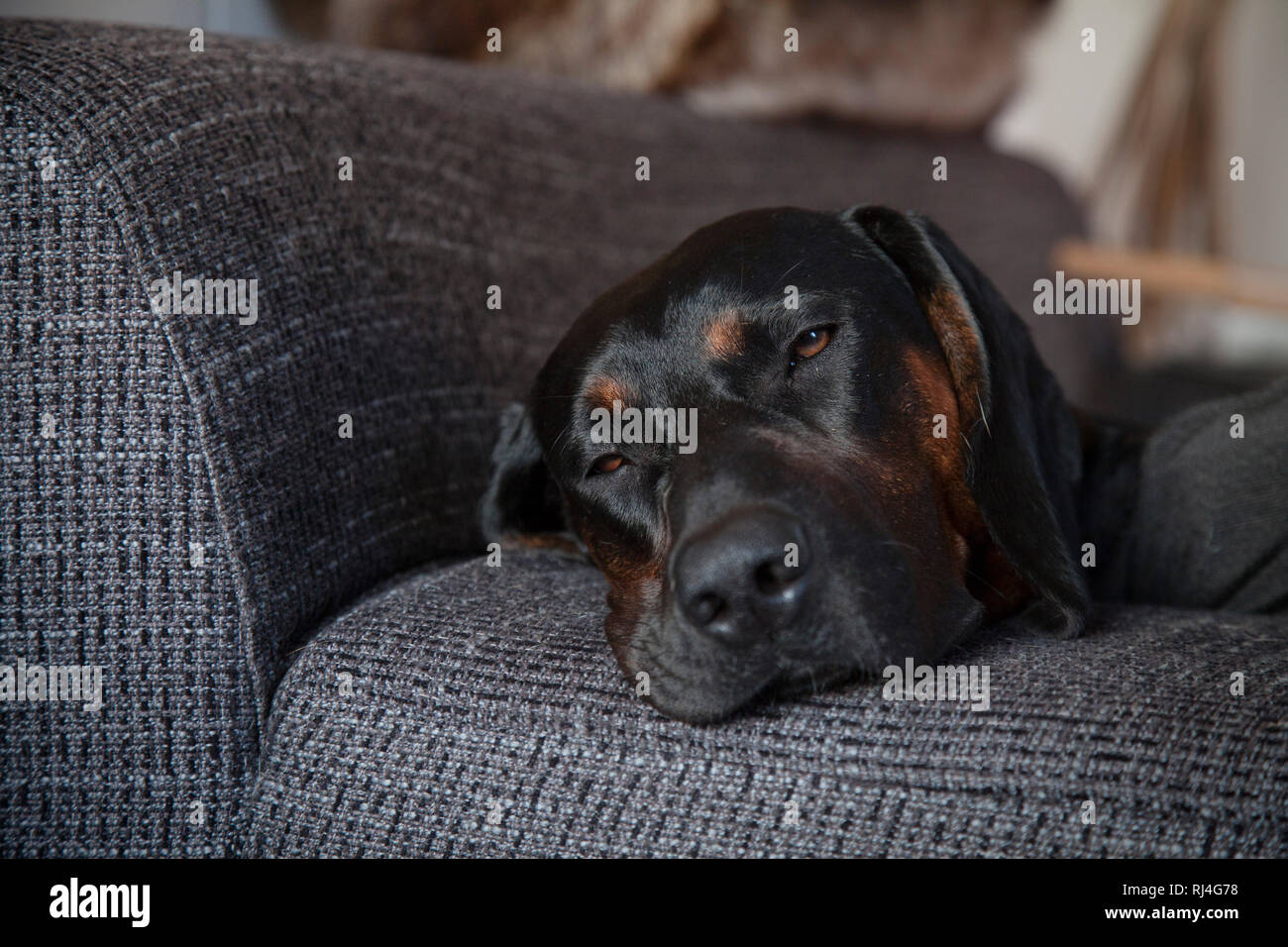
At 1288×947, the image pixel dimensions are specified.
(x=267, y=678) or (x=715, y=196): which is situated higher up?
(x=715, y=196)

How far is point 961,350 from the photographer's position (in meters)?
1.69

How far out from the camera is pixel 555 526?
2176 mm

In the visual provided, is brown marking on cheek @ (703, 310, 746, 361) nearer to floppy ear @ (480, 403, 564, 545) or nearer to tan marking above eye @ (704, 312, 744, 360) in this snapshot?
tan marking above eye @ (704, 312, 744, 360)

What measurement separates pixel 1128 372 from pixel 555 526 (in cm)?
379

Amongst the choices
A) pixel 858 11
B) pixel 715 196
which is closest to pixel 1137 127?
pixel 858 11

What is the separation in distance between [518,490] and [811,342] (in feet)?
2.38

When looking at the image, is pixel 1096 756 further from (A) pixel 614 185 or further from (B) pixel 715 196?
(B) pixel 715 196

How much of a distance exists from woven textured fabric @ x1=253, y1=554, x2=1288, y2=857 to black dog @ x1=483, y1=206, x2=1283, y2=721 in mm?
82

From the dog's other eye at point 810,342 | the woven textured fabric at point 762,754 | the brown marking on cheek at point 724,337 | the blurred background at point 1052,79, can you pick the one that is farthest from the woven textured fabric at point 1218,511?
the blurred background at point 1052,79

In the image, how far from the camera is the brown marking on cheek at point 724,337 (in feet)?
5.30

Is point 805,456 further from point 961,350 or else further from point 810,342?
point 961,350

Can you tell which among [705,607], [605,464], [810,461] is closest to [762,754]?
[705,607]

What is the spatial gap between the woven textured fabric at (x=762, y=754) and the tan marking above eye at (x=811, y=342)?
0.52 metres
